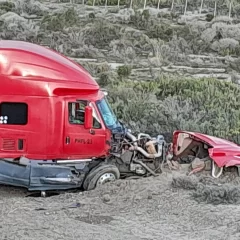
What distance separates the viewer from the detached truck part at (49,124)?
1135 centimetres

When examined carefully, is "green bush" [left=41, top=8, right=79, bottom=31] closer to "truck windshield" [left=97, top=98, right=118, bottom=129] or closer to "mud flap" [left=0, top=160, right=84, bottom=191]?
"truck windshield" [left=97, top=98, right=118, bottom=129]

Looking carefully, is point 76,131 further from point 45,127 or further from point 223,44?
point 223,44

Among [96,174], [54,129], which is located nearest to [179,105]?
[96,174]

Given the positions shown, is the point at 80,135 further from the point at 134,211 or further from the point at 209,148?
the point at 209,148

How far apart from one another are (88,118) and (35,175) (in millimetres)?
1208

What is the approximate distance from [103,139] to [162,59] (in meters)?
14.8

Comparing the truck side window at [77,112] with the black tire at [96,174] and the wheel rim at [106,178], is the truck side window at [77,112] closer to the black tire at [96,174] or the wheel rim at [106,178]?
the black tire at [96,174]

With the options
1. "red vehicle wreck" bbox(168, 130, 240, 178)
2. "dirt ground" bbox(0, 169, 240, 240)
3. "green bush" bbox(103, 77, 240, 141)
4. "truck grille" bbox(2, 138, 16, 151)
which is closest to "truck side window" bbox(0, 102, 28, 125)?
"truck grille" bbox(2, 138, 16, 151)

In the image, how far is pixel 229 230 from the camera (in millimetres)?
9391

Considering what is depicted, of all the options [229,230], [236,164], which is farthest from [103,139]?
[229,230]

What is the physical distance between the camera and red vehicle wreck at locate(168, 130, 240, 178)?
39.6 ft

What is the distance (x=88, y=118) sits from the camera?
1159 cm

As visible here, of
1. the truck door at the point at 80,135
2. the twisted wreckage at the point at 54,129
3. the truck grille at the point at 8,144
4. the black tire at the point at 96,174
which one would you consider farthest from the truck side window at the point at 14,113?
the black tire at the point at 96,174

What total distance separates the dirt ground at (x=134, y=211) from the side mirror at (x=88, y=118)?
3.31ft
